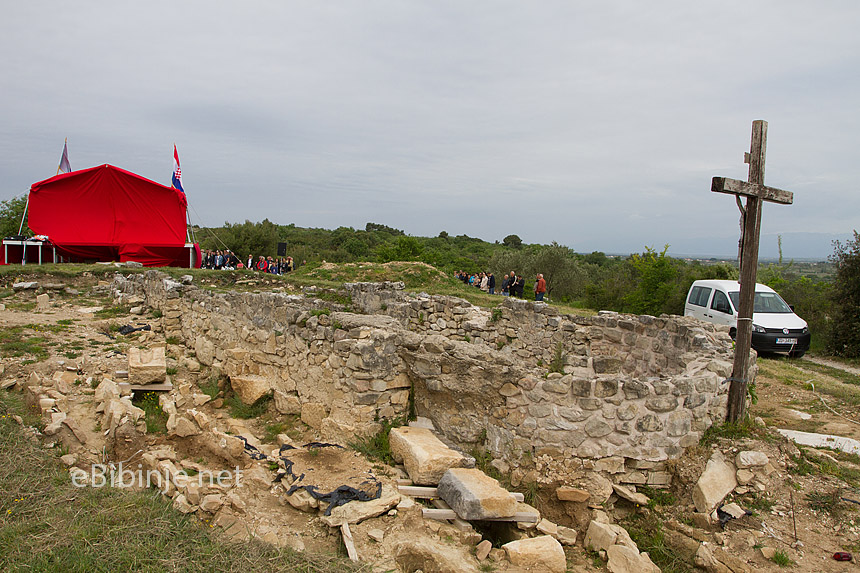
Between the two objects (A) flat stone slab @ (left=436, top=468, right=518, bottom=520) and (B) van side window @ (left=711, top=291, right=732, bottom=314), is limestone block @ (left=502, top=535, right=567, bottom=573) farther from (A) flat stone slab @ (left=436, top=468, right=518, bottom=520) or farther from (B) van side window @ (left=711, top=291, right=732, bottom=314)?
(B) van side window @ (left=711, top=291, right=732, bottom=314)

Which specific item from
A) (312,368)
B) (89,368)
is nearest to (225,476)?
(312,368)

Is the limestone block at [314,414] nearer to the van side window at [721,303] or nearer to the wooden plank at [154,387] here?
the wooden plank at [154,387]

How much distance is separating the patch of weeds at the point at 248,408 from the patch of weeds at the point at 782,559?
6.02 metres

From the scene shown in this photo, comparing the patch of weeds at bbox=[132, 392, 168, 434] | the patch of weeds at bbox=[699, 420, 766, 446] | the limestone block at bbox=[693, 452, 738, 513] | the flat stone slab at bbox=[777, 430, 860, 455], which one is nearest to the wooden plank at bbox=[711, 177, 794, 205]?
the patch of weeds at bbox=[699, 420, 766, 446]

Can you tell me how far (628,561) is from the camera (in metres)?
4.21

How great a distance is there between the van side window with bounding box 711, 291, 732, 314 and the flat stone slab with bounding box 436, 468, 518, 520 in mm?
11320

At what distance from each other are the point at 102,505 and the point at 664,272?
1784cm

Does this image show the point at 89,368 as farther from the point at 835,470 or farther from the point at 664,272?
the point at 664,272

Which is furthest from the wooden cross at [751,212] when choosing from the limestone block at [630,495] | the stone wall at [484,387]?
the limestone block at [630,495]

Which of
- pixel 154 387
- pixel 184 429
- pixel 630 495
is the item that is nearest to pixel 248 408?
pixel 154 387

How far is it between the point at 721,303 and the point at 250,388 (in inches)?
478

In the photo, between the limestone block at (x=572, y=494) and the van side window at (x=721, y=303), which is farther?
the van side window at (x=721, y=303)

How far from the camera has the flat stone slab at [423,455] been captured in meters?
4.68

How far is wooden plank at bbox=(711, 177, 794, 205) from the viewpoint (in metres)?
6.05
